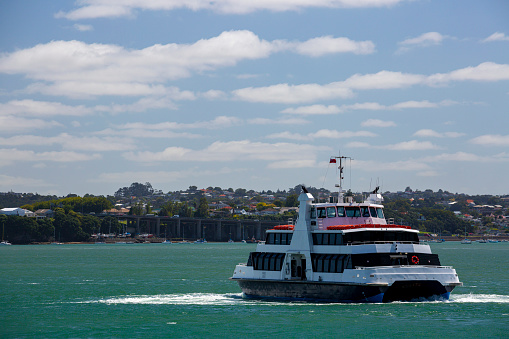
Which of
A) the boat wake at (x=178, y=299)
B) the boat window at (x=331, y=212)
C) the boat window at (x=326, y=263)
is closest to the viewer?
the boat window at (x=326, y=263)

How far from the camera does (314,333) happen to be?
42750mm

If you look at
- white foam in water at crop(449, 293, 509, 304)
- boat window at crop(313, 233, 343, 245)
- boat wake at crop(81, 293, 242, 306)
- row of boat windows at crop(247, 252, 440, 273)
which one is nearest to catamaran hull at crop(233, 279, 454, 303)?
row of boat windows at crop(247, 252, 440, 273)

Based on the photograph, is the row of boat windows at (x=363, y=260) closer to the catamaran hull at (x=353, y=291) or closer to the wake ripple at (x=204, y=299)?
the catamaran hull at (x=353, y=291)

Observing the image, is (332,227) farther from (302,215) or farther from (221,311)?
(221,311)

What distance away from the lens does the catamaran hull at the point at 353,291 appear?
49.2 meters

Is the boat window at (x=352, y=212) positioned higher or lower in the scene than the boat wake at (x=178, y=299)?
higher

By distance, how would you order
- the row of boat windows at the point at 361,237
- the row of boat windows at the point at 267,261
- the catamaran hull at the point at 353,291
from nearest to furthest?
the catamaran hull at the point at 353,291, the row of boat windows at the point at 361,237, the row of boat windows at the point at 267,261

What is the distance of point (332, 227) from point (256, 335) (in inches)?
482

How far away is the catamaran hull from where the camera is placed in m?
49.2

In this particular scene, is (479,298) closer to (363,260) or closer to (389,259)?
(389,259)

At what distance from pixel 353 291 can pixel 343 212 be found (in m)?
6.47

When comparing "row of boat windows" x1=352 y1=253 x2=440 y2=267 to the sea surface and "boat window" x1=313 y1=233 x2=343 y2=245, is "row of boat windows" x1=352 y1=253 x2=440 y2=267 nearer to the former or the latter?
"boat window" x1=313 y1=233 x2=343 y2=245

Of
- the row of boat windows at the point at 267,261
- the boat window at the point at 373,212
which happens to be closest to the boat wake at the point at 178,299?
the row of boat windows at the point at 267,261

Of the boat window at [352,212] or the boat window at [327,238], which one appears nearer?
the boat window at [327,238]
